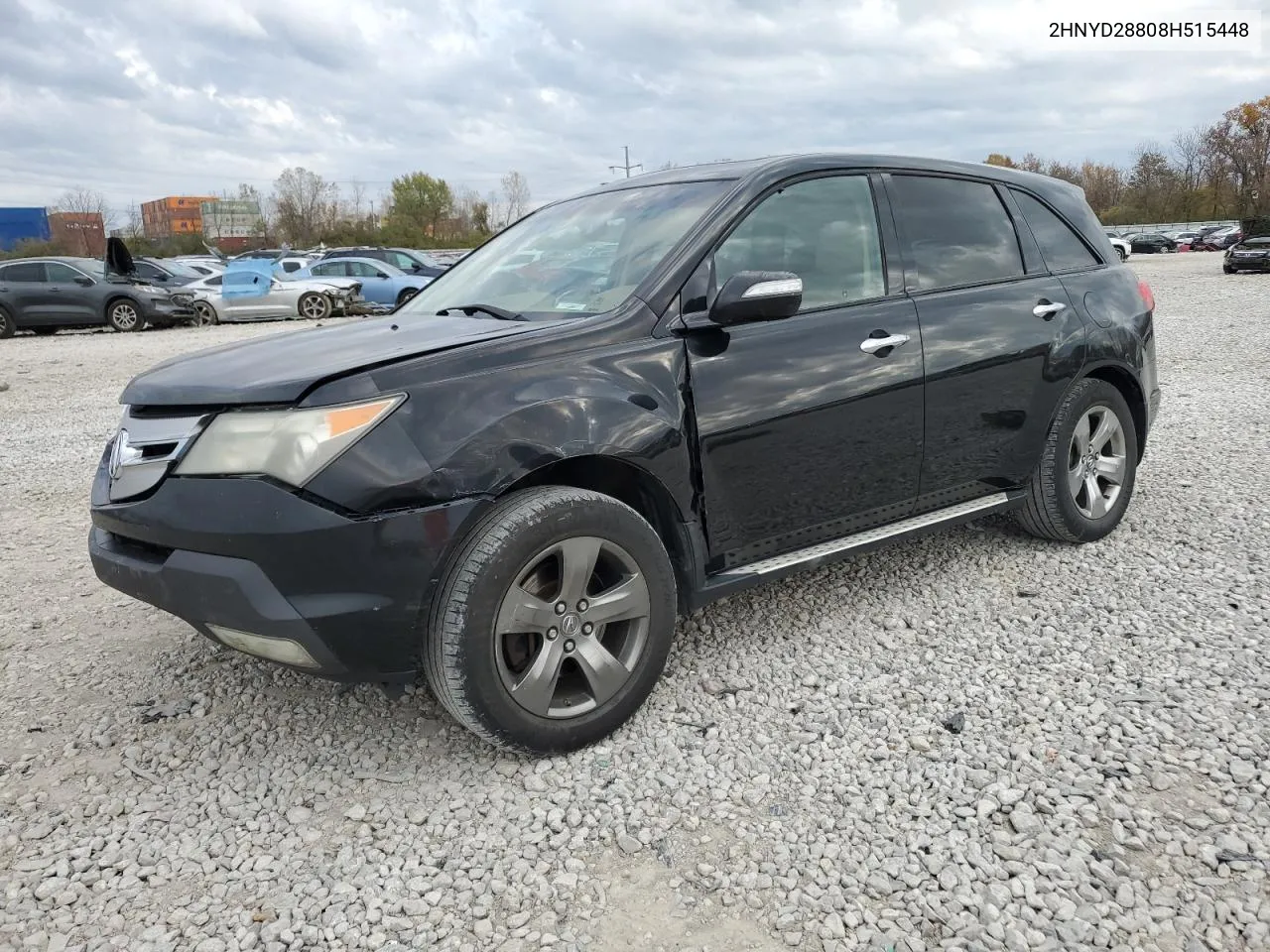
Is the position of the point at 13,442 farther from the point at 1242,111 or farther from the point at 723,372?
the point at 1242,111

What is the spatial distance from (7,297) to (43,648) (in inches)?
662

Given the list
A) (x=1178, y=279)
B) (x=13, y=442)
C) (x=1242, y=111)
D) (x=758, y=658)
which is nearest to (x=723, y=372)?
(x=758, y=658)

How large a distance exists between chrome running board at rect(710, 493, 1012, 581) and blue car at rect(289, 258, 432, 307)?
691 inches

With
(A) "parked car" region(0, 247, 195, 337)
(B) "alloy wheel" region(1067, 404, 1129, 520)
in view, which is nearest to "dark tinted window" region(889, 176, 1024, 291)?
(B) "alloy wheel" region(1067, 404, 1129, 520)

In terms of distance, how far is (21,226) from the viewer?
5544 cm

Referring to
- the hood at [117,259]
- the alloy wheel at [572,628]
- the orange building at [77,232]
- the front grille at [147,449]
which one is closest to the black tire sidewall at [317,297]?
the hood at [117,259]

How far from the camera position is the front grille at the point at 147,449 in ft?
8.30

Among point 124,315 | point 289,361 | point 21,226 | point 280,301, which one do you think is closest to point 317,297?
point 280,301

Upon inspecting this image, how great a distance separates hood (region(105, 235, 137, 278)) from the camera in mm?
17547

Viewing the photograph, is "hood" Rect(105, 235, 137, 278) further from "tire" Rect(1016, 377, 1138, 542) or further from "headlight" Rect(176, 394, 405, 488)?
"tire" Rect(1016, 377, 1138, 542)

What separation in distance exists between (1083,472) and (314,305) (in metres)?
17.7

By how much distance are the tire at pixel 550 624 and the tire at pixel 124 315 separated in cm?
1795

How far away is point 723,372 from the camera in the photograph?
296 centimetres

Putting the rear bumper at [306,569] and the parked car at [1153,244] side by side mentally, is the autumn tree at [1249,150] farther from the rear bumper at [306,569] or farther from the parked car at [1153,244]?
the rear bumper at [306,569]
